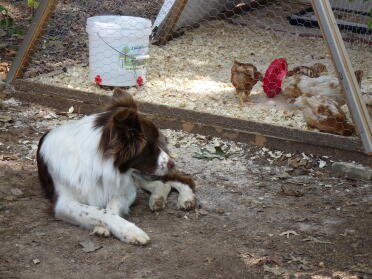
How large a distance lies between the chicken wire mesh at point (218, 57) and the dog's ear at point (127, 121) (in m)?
1.89

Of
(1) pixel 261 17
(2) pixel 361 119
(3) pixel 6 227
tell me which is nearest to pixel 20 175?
(3) pixel 6 227

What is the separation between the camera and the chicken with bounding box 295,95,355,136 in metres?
4.76

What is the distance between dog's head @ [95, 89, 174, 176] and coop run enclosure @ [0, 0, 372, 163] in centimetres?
151

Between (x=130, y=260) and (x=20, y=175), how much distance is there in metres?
1.38

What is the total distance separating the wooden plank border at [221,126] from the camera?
→ 4.69 metres

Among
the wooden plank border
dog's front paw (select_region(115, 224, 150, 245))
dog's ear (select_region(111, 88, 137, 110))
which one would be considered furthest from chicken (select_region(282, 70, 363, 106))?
dog's front paw (select_region(115, 224, 150, 245))

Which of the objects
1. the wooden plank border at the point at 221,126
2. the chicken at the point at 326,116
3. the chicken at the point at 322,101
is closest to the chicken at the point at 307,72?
the chicken at the point at 322,101

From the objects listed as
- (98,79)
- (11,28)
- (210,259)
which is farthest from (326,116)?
(11,28)

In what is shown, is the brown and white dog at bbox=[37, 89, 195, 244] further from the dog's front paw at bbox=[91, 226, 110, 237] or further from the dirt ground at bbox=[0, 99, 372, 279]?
the dirt ground at bbox=[0, 99, 372, 279]

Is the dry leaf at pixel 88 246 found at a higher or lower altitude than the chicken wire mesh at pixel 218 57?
lower

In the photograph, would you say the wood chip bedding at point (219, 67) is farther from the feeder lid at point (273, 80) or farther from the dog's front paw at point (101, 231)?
the dog's front paw at point (101, 231)

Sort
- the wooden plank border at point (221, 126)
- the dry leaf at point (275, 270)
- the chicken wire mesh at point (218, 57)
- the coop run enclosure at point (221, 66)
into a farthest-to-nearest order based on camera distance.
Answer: the chicken wire mesh at point (218, 57), the coop run enclosure at point (221, 66), the wooden plank border at point (221, 126), the dry leaf at point (275, 270)

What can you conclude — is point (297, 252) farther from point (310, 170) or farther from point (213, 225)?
point (310, 170)

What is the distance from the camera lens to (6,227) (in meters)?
3.62
